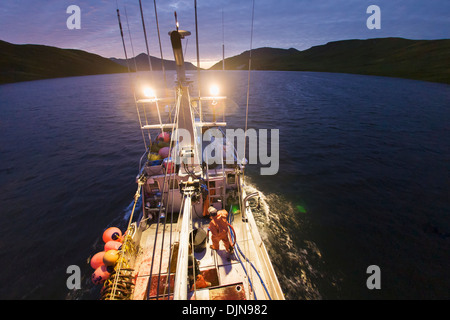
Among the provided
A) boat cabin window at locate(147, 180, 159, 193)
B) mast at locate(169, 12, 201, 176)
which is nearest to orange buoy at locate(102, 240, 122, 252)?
boat cabin window at locate(147, 180, 159, 193)

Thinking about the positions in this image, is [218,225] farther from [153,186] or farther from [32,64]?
[32,64]

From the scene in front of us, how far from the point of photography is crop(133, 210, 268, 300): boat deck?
6.44 m

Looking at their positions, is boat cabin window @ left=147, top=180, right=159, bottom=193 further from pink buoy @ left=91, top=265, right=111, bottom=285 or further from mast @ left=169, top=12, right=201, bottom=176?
pink buoy @ left=91, top=265, right=111, bottom=285

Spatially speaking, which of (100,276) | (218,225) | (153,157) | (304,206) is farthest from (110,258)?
(304,206)

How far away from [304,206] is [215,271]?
9410 millimetres

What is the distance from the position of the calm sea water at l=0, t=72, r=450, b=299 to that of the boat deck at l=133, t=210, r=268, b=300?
Result: 3.09 m

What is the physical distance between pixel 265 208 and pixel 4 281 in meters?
16.2

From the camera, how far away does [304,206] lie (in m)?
14.2

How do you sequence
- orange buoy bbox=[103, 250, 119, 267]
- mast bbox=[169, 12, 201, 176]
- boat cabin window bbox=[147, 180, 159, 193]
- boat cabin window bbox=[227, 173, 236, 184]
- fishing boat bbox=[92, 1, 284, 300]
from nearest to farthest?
fishing boat bbox=[92, 1, 284, 300] → orange buoy bbox=[103, 250, 119, 267] → mast bbox=[169, 12, 201, 176] → boat cabin window bbox=[147, 180, 159, 193] → boat cabin window bbox=[227, 173, 236, 184]

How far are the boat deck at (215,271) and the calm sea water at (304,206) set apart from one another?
309 cm

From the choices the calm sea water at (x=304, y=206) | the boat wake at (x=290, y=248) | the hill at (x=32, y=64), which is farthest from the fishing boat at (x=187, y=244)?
the hill at (x=32, y=64)

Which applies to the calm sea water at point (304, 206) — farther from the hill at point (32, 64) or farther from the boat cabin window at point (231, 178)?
the hill at point (32, 64)

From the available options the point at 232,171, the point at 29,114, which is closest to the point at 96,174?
the point at 232,171

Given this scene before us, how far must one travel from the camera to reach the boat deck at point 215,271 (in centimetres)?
644
